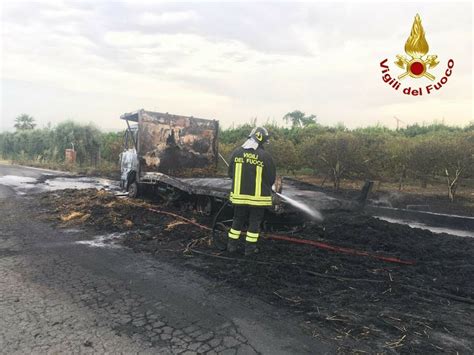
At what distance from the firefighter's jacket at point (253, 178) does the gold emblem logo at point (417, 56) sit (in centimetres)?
506

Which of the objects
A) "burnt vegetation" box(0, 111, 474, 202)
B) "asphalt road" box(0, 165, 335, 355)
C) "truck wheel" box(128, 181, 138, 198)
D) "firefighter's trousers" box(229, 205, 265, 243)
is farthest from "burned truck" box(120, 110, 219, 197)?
"asphalt road" box(0, 165, 335, 355)

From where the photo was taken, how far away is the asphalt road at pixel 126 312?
3.07m

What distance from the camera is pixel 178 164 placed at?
404 inches

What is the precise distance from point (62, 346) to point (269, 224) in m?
4.68

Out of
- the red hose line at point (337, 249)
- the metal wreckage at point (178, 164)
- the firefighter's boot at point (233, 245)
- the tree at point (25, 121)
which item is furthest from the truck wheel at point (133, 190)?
the tree at point (25, 121)

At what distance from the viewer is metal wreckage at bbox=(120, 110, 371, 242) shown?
26.2 feet

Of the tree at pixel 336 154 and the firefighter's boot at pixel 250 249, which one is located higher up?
the tree at pixel 336 154

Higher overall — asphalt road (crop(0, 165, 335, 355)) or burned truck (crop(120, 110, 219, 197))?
burned truck (crop(120, 110, 219, 197))

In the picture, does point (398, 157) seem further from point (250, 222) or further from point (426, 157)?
point (250, 222)

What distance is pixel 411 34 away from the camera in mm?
8258

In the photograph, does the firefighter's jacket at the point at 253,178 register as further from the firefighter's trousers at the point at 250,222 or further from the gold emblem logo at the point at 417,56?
the gold emblem logo at the point at 417,56

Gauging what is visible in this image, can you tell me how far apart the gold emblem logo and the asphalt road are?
7058mm

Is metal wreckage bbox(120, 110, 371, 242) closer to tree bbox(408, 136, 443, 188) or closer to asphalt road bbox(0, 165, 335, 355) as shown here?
asphalt road bbox(0, 165, 335, 355)

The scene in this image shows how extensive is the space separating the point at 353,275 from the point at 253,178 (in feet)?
6.17
